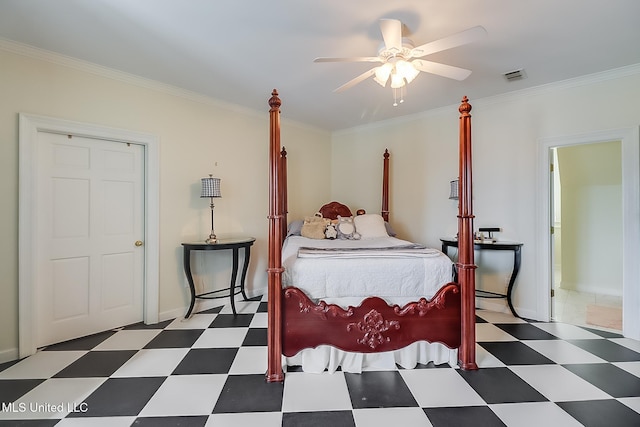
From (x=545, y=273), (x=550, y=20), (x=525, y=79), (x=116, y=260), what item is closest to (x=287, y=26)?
(x=550, y=20)

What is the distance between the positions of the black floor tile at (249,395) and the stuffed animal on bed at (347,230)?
1.90 metres

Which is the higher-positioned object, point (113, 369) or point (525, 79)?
point (525, 79)

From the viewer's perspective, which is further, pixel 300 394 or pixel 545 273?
pixel 545 273

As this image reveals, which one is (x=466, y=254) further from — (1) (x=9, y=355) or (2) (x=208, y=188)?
(1) (x=9, y=355)

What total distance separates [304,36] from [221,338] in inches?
104

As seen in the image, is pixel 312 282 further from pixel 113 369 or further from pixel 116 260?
pixel 116 260

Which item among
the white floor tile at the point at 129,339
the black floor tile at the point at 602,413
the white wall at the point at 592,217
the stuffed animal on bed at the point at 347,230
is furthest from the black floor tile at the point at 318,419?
the white wall at the point at 592,217

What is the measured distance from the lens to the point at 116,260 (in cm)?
296

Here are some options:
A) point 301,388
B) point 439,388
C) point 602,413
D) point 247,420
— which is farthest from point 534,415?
point 247,420

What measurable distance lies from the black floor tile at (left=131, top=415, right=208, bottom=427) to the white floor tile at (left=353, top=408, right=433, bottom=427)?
0.87 metres

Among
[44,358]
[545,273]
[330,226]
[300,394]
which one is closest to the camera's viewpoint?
[300,394]

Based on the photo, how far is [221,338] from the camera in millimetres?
2766

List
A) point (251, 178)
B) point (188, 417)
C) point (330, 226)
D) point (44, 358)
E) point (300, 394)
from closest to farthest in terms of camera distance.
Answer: point (188, 417) < point (300, 394) < point (44, 358) < point (330, 226) < point (251, 178)

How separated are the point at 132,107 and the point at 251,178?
1507 millimetres
